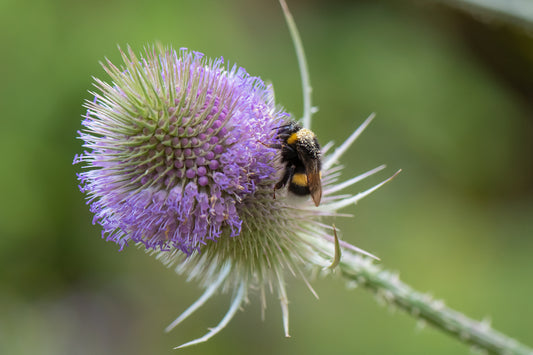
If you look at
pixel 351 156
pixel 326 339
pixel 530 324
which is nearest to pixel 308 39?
pixel 351 156

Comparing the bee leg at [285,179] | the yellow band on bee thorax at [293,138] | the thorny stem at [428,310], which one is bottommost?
the thorny stem at [428,310]

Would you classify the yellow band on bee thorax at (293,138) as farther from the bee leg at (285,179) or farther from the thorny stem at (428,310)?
the thorny stem at (428,310)

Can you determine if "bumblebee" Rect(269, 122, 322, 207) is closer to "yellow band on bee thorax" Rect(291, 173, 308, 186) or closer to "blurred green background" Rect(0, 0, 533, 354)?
"yellow band on bee thorax" Rect(291, 173, 308, 186)

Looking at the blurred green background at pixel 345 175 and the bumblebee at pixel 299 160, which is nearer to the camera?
the bumblebee at pixel 299 160

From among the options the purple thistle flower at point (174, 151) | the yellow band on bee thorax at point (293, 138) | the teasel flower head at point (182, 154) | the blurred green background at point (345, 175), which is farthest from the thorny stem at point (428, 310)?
the blurred green background at point (345, 175)

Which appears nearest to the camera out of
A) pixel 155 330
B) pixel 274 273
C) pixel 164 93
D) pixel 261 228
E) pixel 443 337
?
pixel 164 93

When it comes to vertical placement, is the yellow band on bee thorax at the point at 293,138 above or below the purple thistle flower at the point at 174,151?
above

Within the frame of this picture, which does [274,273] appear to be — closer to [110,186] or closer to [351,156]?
[110,186]
